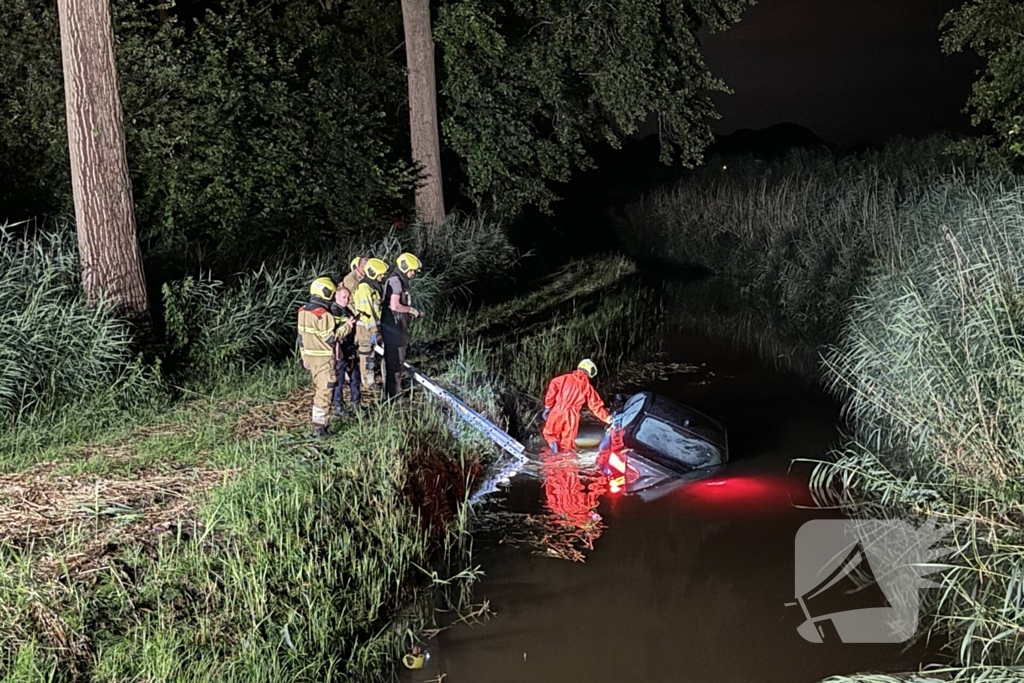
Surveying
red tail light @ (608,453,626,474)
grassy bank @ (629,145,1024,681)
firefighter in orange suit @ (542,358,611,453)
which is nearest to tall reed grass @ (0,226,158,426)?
firefighter in orange suit @ (542,358,611,453)

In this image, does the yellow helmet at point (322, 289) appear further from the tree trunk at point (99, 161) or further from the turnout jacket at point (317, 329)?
the tree trunk at point (99, 161)

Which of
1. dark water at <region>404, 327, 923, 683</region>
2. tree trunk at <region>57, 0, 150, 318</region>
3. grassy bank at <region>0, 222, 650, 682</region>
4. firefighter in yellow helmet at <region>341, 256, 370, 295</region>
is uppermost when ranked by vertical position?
tree trunk at <region>57, 0, 150, 318</region>

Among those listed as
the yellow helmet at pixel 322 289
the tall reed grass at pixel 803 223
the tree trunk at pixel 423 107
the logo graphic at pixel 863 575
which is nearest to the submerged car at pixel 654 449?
the logo graphic at pixel 863 575

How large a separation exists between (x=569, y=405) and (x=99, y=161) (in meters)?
5.00

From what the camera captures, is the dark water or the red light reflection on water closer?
the dark water

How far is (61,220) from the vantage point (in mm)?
12797

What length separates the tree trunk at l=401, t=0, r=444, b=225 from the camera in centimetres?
1733

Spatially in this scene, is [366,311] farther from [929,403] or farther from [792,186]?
[792,186]

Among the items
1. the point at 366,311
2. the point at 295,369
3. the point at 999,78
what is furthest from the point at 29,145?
the point at 999,78

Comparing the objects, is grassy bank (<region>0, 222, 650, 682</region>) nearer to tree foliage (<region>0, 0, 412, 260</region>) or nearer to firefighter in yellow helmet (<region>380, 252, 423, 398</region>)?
firefighter in yellow helmet (<region>380, 252, 423, 398</region>)

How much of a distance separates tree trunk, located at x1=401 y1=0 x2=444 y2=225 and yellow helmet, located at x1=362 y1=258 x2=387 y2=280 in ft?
29.8

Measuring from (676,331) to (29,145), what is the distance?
34.2 ft

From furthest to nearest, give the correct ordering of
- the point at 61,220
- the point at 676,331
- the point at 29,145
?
1. the point at 676,331
2. the point at 29,145
3. the point at 61,220

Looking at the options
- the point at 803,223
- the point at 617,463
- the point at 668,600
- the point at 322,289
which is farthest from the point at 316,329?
the point at 803,223
